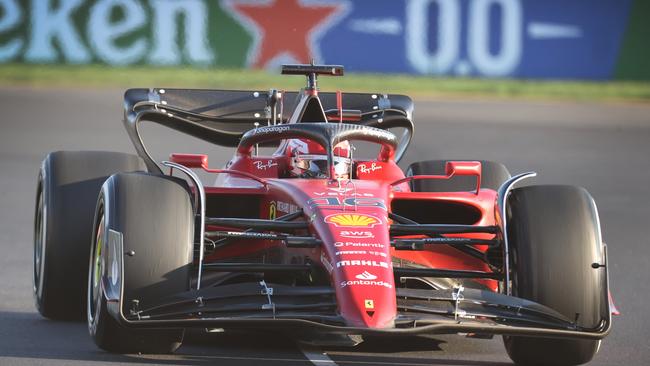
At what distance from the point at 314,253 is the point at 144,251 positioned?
2.81 ft

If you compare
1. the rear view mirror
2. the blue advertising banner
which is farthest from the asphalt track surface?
the blue advertising banner

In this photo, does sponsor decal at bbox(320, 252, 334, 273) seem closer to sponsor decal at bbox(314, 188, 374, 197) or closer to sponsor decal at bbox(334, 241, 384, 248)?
sponsor decal at bbox(334, 241, 384, 248)

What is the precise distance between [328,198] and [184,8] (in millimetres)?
22549

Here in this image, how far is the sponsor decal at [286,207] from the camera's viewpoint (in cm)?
766

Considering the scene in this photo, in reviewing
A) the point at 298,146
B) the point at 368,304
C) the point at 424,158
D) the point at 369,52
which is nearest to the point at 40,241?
the point at 298,146

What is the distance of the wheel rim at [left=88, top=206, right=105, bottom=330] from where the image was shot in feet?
24.1

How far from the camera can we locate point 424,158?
1836cm

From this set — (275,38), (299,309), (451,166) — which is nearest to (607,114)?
(275,38)

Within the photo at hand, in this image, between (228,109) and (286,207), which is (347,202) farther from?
(228,109)

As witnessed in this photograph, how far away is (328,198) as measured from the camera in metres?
7.39

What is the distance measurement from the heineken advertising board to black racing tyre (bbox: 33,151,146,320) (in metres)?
20.1

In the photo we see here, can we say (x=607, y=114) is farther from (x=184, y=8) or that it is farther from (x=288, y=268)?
(x=288, y=268)

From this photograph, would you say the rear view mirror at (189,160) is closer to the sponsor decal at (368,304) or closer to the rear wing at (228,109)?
the sponsor decal at (368,304)

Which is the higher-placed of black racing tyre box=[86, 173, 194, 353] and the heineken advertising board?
the heineken advertising board
